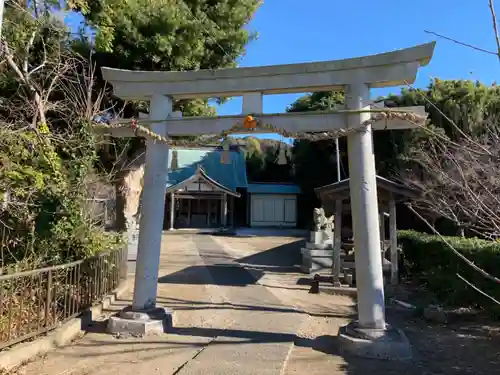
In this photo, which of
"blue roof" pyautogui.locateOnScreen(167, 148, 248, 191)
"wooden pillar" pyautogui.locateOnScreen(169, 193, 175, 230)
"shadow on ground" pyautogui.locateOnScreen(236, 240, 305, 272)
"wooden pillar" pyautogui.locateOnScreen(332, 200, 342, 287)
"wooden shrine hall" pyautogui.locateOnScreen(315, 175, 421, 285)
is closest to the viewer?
"wooden pillar" pyautogui.locateOnScreen(332, 200, 342, 287)

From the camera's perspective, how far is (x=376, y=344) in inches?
214

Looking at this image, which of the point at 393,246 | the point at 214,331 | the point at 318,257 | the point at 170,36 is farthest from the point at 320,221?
the point at 214,331

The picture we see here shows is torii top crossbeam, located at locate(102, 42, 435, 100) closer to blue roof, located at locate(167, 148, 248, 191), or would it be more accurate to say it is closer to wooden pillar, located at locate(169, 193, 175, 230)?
wooden pillar, located at locate(169, 193, 175, 230)

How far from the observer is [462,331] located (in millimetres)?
7168

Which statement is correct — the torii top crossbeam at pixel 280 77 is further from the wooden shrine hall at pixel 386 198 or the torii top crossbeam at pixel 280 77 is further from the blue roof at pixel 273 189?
the blue roof at pixel 273 189

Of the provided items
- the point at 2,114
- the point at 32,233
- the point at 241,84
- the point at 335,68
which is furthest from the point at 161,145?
the point at 2,114

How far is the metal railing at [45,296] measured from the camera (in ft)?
16.1

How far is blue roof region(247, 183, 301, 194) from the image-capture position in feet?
114

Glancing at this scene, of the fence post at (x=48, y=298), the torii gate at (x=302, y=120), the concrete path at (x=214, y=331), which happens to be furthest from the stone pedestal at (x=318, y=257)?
the fence post at (x=48, y=298)

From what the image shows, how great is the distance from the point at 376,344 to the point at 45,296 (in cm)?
408

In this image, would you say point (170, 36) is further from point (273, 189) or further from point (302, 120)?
point (273, 189)

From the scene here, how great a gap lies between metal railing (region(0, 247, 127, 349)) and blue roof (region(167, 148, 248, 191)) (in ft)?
90.1

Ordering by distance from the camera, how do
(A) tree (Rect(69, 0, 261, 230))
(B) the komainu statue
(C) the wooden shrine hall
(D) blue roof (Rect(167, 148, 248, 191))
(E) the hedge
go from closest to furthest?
(E) the hedge, (A) tree (Rect(69, 0, 261, 230)), (C) the wooden shrine hall, (B) the komainu statue, (D) blue roof (Rect(167, 148, 248, 191))

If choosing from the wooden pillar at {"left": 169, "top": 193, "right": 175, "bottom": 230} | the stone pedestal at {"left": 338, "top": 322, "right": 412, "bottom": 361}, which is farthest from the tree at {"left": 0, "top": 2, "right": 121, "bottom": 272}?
the wooden pillar at {"left": 169, "top": 193, "right": 175, "bottom": 230}
